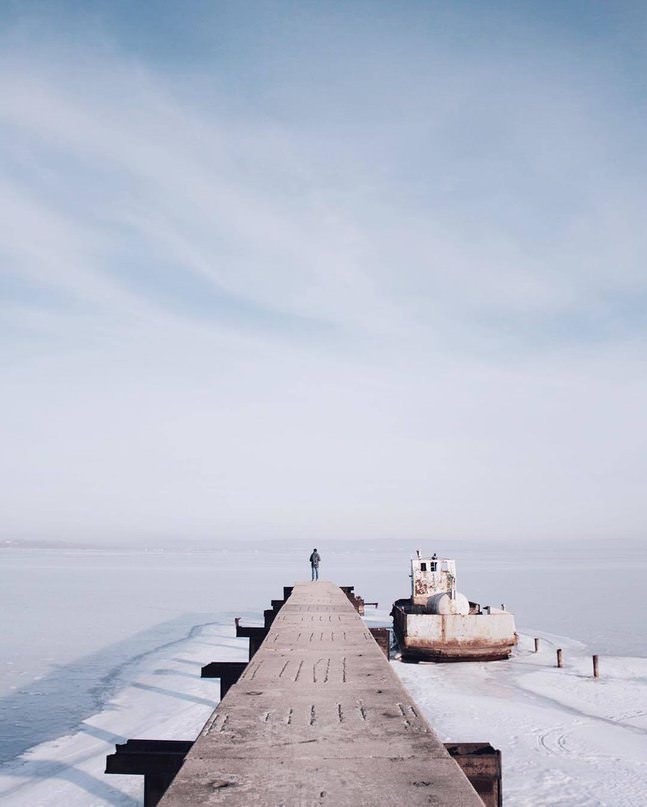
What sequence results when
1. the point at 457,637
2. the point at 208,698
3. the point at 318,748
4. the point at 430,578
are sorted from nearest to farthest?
the point at 318,748
the point at 208,698
the point at 457,637
the point at 430,578

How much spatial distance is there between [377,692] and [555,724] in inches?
502

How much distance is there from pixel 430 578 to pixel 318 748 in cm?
2945

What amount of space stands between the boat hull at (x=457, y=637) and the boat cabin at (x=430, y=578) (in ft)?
18.2

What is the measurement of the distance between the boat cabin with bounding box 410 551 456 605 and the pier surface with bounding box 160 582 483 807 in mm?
25786

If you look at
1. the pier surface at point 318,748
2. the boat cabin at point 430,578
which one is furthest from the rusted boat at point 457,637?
the pier surface at point 318,748

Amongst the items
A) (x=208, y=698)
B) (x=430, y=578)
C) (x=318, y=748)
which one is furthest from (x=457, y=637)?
(x=318, y=748)

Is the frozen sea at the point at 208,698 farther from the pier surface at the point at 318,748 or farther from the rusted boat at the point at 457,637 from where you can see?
the pier surface at the point at 318,748

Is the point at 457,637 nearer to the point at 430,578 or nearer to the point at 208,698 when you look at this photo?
the point at 430,578

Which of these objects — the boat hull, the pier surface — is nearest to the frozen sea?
the boat hull

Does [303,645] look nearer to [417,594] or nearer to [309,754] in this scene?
[309,754]

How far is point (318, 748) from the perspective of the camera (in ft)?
15.0

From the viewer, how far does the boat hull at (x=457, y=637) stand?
26.2 meters

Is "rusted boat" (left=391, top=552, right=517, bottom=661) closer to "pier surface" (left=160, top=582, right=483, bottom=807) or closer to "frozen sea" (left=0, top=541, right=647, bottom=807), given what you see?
"frozen sea" (left=0, top=541, right=647, bottom=807)

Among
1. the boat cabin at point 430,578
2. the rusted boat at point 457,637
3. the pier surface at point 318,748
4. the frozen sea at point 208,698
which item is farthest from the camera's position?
the boat cabin at point 430,578
